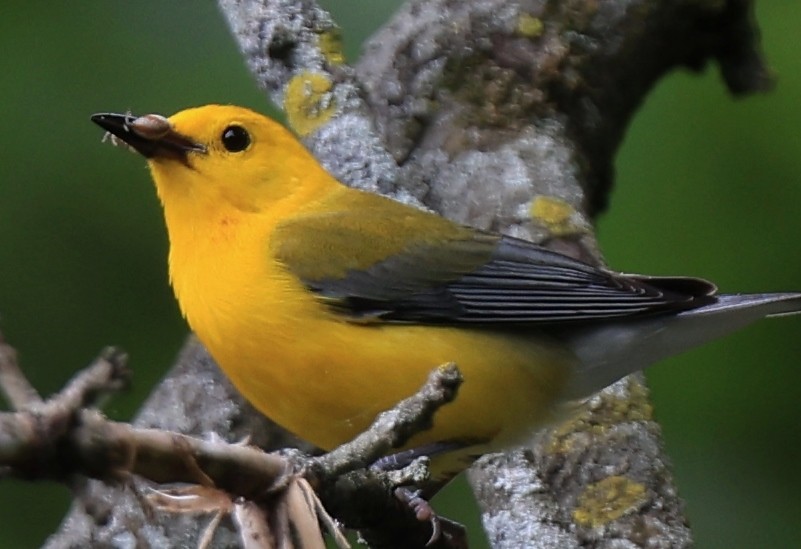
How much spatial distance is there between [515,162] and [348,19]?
3.29 ft

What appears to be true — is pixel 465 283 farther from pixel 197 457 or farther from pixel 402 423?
pixel 197 457

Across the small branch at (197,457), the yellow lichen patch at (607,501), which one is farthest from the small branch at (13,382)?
the yellow lichen patch at (607,501)

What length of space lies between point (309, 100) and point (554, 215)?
957 mm

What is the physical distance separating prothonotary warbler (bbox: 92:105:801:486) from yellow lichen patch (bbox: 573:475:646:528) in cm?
25

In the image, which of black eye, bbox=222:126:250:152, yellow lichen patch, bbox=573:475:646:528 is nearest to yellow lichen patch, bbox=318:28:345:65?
black eye, bbox=222:126:250:152

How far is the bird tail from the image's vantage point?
12.2ft

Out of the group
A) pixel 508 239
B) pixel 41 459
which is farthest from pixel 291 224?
pixel 41 459

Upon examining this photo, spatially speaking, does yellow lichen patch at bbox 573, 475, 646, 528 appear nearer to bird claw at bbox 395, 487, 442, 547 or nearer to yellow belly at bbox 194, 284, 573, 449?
yellow belly at bbox 194, 284, 573, 449

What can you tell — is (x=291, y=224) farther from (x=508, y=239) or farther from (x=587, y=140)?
(x=587, y=140)

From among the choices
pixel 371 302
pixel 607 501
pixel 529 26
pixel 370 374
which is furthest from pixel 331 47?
pixel 607 501

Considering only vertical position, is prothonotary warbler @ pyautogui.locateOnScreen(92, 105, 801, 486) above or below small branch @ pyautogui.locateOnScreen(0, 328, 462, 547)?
above

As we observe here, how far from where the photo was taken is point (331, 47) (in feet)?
15.0

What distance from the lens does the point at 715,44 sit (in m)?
5.46

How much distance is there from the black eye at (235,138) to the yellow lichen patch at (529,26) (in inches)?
57.3
